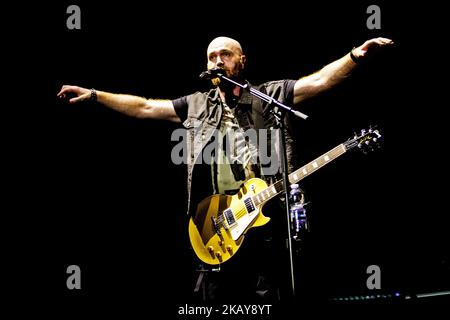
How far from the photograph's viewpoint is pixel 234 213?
2621 millimetres

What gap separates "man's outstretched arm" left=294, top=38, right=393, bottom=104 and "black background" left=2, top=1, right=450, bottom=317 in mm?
722

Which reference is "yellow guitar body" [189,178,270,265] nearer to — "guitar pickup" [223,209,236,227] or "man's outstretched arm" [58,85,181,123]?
"guitar pickup" [223,209,236,227]

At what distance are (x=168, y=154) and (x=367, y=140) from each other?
5.50 feet

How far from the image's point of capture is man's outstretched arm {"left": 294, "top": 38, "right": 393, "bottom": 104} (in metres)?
2.20

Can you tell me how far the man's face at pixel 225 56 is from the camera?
2787 mm

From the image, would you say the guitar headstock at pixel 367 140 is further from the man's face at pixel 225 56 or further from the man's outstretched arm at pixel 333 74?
the man's face at pixel 225 56

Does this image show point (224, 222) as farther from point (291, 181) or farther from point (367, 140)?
point (367, 140)

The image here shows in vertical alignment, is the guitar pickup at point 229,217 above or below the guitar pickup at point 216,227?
above

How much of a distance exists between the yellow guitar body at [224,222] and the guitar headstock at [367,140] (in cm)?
56

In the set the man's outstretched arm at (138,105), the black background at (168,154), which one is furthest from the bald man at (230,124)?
the black background at (168,154)

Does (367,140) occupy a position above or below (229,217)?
above

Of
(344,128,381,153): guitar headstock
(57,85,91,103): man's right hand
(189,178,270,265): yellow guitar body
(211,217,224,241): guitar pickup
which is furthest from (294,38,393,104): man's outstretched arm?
(57,85,91,103): man's right hand

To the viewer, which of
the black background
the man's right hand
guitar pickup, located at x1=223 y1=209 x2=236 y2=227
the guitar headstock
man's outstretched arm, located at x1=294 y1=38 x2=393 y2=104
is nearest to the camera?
man's outstretched arm, located at x1=294 y1=38 x2=393 y2=104

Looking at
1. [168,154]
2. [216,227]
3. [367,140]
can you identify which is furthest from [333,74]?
[168,154]
